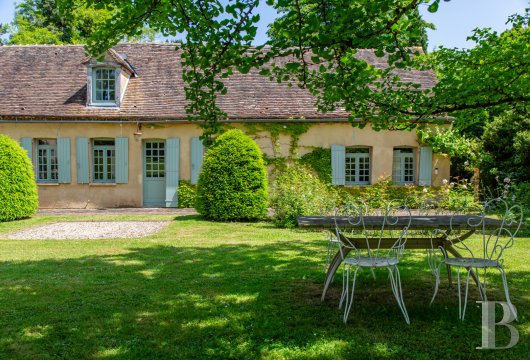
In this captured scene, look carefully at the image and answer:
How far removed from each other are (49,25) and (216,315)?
29.4 m

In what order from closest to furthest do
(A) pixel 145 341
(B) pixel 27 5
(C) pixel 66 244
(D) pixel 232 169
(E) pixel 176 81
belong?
(A) pixel 145 341
(C) pixel 66 244
(D) pixel 232 169
(E) pixel 176 81
(B) pixel 27 5

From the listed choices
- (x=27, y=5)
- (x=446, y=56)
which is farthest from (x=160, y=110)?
(x=27, y=5)

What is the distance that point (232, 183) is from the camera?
10852 millimetres

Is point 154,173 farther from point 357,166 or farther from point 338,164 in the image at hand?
point 357,166

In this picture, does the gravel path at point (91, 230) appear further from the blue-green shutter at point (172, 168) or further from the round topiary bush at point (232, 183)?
the blue-green shutter at point (172, 168)

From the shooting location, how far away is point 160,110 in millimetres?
14039

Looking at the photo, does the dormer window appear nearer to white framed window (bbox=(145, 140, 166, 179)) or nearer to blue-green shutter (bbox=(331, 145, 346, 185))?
white framed window (bbox=(145, 140, 166, 179))

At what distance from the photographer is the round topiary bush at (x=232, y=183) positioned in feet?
35.5

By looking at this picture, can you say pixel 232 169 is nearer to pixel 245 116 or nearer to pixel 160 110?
pixel 245 116

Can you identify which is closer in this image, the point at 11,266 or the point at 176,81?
the point at 11,266

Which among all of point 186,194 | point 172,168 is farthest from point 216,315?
point 172,168

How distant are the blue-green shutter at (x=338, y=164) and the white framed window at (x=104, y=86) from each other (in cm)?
731

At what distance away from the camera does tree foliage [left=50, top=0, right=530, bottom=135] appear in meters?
3.51

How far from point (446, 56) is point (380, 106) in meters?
1.86
